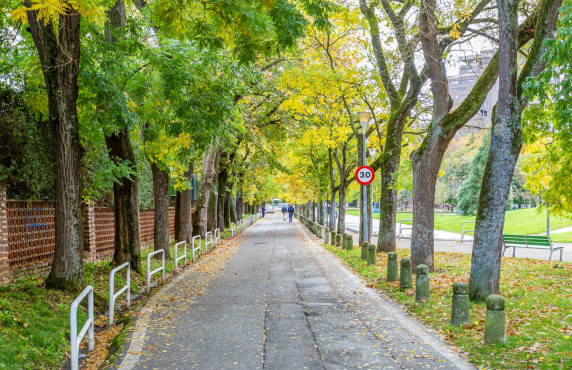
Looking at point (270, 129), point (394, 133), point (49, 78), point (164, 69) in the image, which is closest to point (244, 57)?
point (164, 69)

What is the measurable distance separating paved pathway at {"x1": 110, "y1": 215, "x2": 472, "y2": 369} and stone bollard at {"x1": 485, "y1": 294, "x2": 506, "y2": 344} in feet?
1.98

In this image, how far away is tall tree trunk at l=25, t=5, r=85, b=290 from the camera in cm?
797

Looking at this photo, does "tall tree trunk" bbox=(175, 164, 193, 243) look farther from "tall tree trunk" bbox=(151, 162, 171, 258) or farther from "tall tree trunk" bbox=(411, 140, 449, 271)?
"tall tree trunk" bbox=(411, 140, 449, 271)

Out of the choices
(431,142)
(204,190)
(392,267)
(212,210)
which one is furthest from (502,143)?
(212,210)

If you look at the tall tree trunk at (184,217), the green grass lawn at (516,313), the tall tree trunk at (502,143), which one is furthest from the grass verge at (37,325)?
the tall tree trunk at (184,217)

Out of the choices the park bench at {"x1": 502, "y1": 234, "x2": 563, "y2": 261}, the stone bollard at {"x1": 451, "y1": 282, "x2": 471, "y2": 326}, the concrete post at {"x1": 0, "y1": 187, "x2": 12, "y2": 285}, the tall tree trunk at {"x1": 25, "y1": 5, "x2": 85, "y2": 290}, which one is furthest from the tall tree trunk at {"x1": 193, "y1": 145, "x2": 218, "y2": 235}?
the stone bollard at {"x1": 451, "y1": 282, "x2": 471, "y2": 326}

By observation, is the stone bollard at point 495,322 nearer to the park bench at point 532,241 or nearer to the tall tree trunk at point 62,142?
the tall tree trunk at point 62,142

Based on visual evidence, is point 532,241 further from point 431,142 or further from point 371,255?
point 431,142

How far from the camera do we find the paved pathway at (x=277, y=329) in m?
5.60

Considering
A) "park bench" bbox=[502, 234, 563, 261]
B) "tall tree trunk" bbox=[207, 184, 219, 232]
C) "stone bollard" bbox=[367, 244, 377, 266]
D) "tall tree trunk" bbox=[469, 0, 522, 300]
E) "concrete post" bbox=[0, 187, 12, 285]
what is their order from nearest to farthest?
1. "tall tree trunk" bbox=[469, 0, 522, 300]
2. "concrete post" bbox=[0, 187, 12, 285]
3. "stone bollard" bbox=[367, 244, 377, 266]
4. "park bench" bbox=[502, 234, 563, 261]
5. "tall tree trunk" bbox=[207, 184, 219, 232]

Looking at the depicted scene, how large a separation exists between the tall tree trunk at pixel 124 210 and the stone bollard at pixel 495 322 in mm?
8573

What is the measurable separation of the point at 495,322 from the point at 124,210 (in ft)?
29.3

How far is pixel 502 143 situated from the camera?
774 cm

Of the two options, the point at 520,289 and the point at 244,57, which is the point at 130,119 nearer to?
the point at 244,57
